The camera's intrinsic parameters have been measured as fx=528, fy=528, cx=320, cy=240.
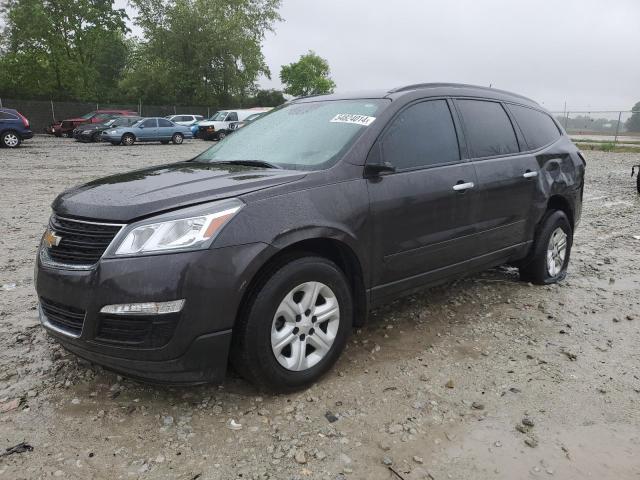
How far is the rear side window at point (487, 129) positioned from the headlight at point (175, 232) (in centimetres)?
225

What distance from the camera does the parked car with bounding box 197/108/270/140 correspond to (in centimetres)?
3030

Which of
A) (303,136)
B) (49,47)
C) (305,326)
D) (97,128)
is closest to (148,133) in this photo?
(97,128)

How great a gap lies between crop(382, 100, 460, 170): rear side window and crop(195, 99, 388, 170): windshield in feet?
0.63

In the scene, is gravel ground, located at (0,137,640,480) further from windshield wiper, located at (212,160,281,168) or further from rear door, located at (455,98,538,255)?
windshield wiper, located at (212,160,281,168)

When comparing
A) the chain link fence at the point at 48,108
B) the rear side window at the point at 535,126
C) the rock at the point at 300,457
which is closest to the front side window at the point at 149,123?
the chain link fence at the point at 48,108

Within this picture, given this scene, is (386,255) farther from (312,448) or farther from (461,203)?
(312,448)

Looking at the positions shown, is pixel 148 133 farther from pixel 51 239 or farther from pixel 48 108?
pixel 51 239

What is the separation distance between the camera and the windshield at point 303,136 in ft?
10.9

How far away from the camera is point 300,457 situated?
8.09ft

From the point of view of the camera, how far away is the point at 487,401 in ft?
9.75

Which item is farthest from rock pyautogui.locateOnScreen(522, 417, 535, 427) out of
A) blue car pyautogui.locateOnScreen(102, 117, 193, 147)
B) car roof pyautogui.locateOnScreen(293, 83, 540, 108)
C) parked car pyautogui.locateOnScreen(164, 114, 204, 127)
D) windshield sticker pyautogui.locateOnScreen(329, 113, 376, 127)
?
parked car pyautogui.locateOnScreen(164, 114, 204, 127)

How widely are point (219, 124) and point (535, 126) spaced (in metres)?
27.3

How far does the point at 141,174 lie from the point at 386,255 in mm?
1643

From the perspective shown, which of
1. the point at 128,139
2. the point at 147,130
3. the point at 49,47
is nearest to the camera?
the point at 128,139
